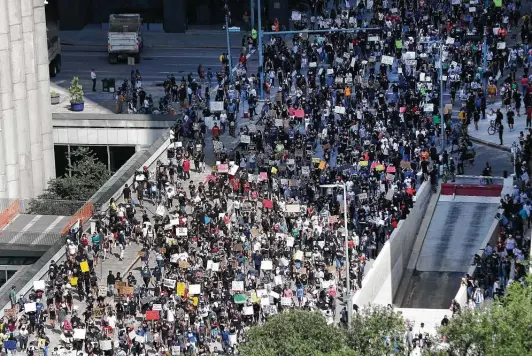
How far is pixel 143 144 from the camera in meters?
101

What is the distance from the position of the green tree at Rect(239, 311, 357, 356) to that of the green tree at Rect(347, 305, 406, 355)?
1.39 ft

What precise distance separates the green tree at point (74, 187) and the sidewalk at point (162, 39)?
2261 centimetres

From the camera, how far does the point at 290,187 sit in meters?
87.8

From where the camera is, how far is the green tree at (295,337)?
63.6m

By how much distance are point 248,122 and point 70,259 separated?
23.2m

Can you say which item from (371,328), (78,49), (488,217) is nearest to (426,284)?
(488,217)

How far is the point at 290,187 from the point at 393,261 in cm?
586

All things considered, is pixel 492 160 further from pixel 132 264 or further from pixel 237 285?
pixel 237 285

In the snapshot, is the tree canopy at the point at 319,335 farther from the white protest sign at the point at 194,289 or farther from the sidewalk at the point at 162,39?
the sidewalk at the point at 162,39

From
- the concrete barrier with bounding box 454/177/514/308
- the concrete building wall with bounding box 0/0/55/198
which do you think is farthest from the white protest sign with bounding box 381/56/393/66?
the concrete building wall with bounding box 0/0/55/198

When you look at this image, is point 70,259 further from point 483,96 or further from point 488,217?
point 483,96

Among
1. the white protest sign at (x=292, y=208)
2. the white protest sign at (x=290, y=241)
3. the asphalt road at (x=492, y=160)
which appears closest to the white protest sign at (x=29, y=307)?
the white protest sign at (x=290, y=241)

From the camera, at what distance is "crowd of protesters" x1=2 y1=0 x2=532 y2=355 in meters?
74.4

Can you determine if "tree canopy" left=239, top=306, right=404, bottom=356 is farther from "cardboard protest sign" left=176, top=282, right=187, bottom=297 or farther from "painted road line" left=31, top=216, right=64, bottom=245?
"painted road line" left=31, top=216, right=64, bottom=245
